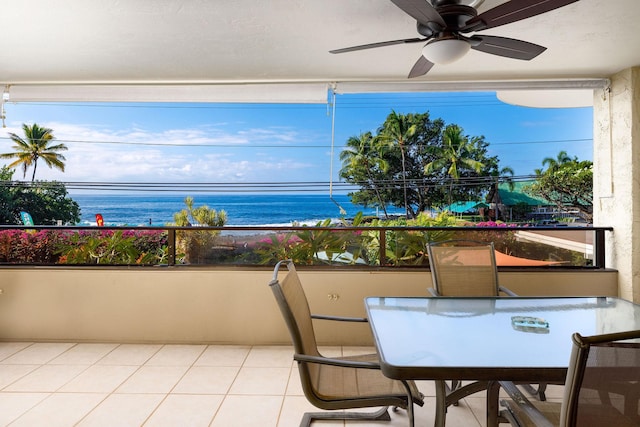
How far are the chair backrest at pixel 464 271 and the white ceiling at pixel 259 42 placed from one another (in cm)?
155

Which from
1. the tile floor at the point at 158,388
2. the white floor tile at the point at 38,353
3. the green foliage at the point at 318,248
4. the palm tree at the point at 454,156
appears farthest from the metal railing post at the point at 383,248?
the palm tree at the point at 454,156

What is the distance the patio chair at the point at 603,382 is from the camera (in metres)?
0.91

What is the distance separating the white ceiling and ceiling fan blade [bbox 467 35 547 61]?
A: 294 mm

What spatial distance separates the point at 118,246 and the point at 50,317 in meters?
0.83

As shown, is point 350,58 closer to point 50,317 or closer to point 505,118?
point 50,317

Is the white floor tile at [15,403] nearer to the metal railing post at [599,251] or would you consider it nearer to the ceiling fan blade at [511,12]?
the ceiling fan blade at [511,12]

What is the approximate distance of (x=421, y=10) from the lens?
1.83 m

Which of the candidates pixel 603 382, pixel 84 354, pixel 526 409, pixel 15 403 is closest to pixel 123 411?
pixel 15 403

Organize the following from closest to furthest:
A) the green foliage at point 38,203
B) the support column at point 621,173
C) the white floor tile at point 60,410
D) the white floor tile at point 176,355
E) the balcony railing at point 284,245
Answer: the white floor tile at point 60,410 → the white floor tile at point 176,355 → the support column at point 621,173 → the balcony railing at point 284,245 → the green foliage at point 38,203

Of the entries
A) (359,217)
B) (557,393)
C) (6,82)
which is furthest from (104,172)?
(557,393)

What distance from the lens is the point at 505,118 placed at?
93.6ft

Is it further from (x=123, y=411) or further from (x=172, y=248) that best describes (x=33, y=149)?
(x=123, y=411)

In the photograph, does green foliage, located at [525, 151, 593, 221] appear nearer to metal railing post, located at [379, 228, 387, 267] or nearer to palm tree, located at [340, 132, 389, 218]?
palm tree, located at [340, 132, 389, 218]

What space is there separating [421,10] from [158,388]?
2.72 meters
